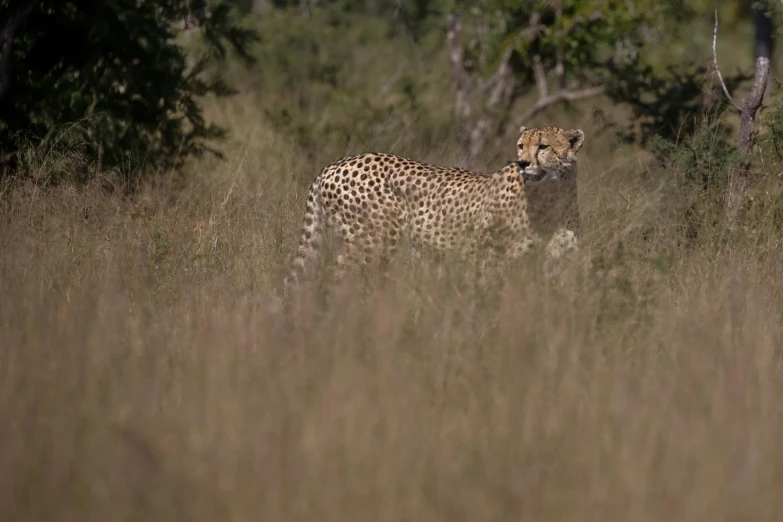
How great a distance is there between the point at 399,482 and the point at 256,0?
14633mm

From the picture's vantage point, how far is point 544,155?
19.7ft

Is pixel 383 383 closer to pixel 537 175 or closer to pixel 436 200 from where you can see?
pixel 537 175

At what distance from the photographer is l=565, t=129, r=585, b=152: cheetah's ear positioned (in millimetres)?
6125

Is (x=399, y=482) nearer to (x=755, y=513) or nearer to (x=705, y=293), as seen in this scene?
(x=755, y=513)

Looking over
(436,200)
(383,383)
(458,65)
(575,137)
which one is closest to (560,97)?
(458,65)

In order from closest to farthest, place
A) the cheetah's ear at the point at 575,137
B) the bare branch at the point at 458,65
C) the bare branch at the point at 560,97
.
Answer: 1. the cheetah's ear at the point at 575,137
2. the bare branch at the point at 560,97
3. the bare branch at the point at 458,65

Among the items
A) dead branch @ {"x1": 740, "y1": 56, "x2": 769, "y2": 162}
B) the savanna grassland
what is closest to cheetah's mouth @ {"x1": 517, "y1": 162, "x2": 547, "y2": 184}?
the savanna grassland

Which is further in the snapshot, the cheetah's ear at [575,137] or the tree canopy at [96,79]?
the tree canopy at [96,79]

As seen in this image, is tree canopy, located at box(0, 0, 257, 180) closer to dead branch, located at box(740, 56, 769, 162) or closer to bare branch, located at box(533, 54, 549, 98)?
bare branch, located at box(533, 54, 549, 98)

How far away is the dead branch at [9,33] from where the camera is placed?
7.32 meters

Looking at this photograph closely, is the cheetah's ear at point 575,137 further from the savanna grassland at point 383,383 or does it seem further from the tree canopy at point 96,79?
the tree canopy at point 96,79

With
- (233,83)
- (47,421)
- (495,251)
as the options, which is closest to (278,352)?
(47,421)

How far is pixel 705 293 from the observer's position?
5.32 meters

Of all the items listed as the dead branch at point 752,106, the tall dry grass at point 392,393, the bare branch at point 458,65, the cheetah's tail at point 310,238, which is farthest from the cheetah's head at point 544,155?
the bare branch at point 458,65
